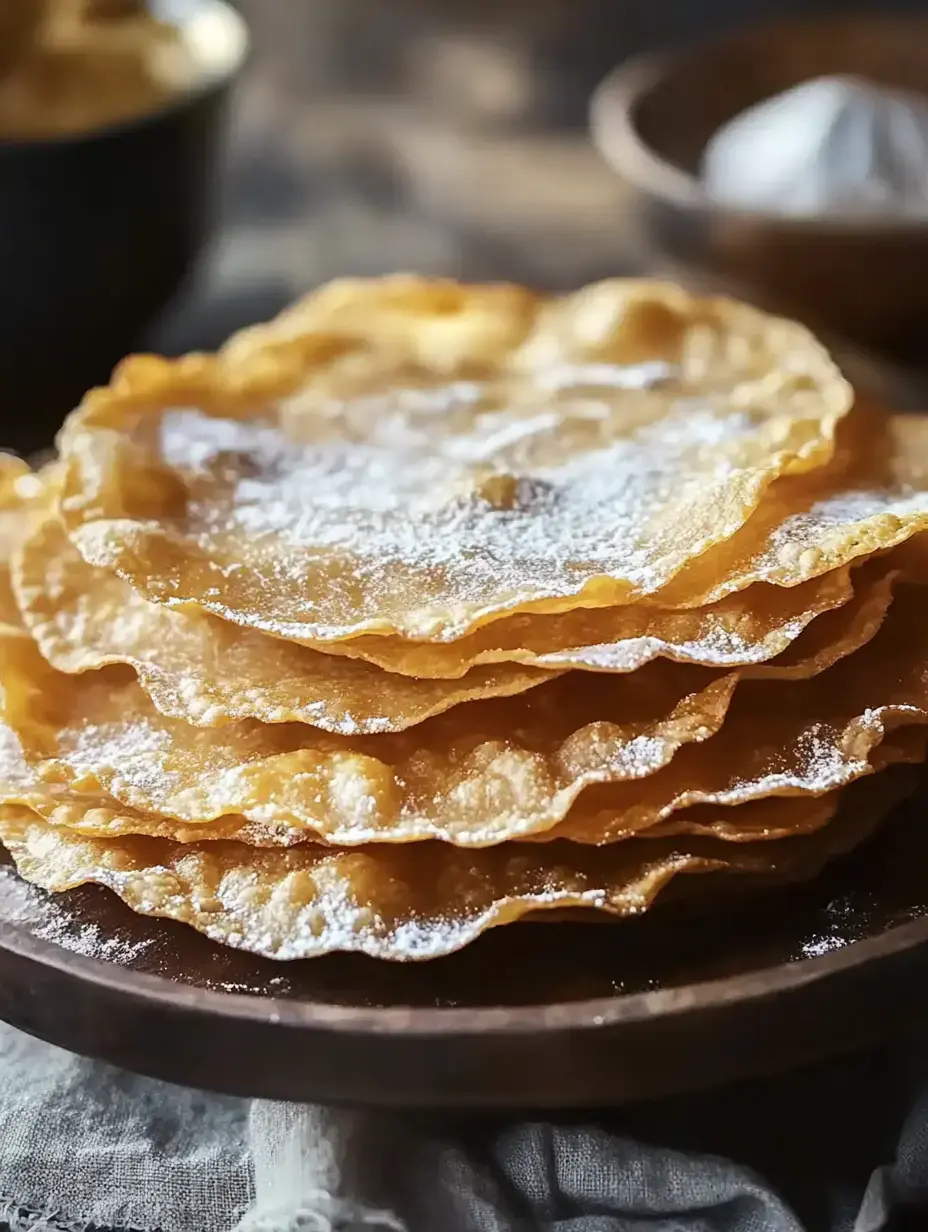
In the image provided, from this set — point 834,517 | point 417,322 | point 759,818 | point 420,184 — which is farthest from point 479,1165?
point 420,184

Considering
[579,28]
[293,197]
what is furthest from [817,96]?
[579,28]

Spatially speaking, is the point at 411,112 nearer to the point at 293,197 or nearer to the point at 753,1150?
the point at 293,197

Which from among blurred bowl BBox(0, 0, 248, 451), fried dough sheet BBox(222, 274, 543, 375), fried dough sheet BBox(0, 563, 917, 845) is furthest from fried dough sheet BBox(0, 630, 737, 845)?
blurred bowl BBox(0, 0, 248, 451)

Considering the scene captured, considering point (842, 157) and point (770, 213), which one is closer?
point (770, 213)

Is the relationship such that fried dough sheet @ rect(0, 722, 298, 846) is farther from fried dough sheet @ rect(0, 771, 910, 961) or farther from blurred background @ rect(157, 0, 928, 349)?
blurred background @ rect(157, 0, 928, 349)

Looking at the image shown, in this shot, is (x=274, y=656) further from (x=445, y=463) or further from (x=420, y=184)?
(x=420, y=184)

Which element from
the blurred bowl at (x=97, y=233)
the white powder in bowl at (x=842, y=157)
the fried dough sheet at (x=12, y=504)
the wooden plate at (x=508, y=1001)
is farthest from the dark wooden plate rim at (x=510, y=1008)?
the white powder in bowl at (x=842, y=157)
